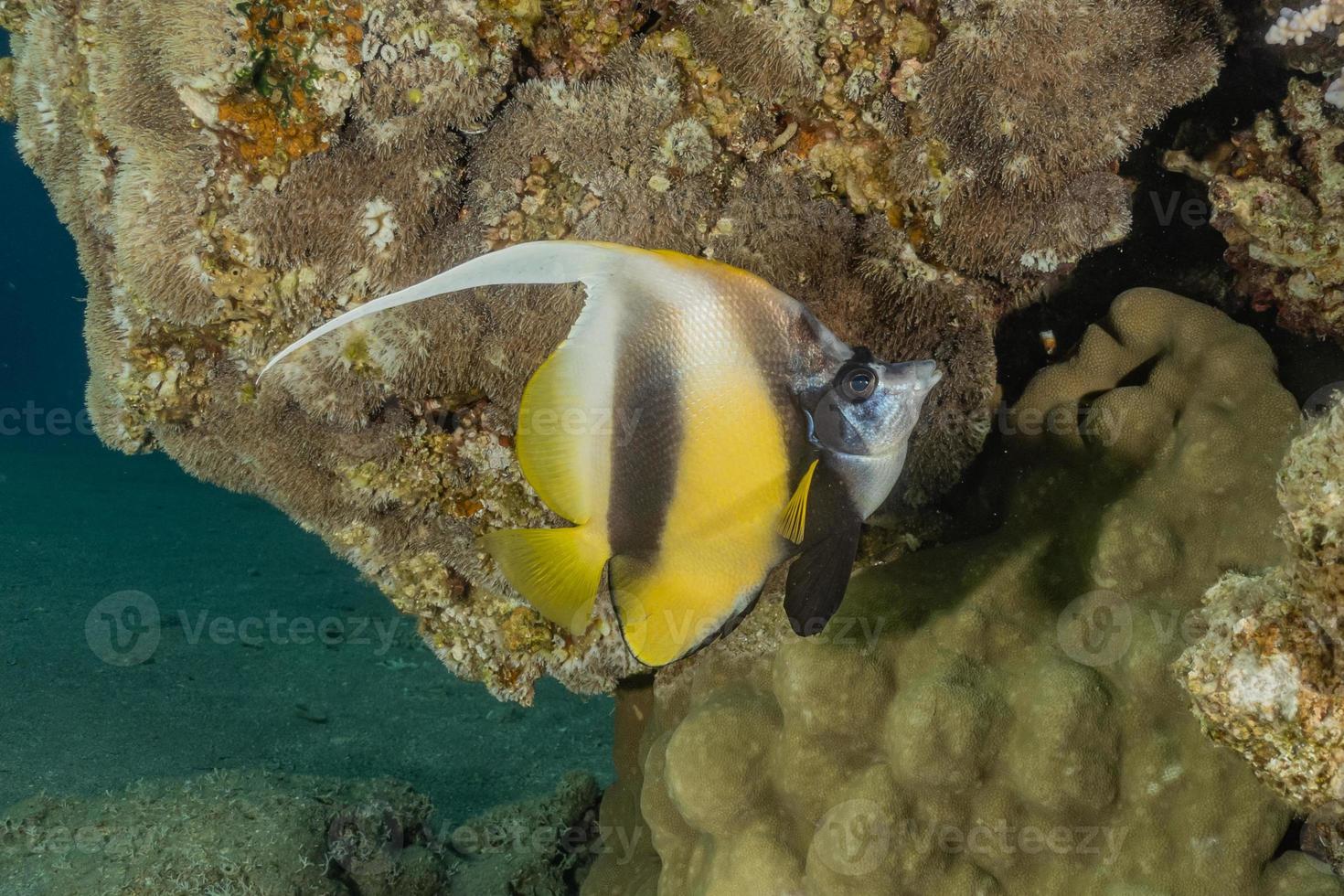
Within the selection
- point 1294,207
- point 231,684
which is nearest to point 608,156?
point 1294,207

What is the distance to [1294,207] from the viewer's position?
2.25m

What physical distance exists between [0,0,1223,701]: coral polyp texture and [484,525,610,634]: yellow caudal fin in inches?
44.6

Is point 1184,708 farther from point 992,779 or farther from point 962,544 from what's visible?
point 962,544

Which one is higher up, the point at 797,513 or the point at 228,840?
the point at 797,513

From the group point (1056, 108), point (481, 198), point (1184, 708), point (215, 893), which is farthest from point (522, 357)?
point (215, 893)

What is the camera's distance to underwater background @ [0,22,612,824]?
19.1 ft

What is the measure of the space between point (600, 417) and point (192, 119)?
1969 mm

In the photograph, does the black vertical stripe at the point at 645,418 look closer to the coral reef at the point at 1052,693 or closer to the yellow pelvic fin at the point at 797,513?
the yellow pelvic fin at the point at 797,513

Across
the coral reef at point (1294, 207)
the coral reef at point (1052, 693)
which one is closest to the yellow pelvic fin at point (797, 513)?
the coral reef at point (1052, 693)

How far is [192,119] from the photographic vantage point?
251cm

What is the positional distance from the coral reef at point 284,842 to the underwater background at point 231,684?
0.84m

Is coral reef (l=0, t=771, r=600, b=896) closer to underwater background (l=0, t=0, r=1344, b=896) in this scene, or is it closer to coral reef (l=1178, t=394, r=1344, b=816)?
underwater background (l=0, t=0, r=1344, b=896)

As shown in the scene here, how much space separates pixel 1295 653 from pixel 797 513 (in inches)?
36.5

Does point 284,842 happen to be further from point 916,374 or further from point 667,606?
point 916,374
